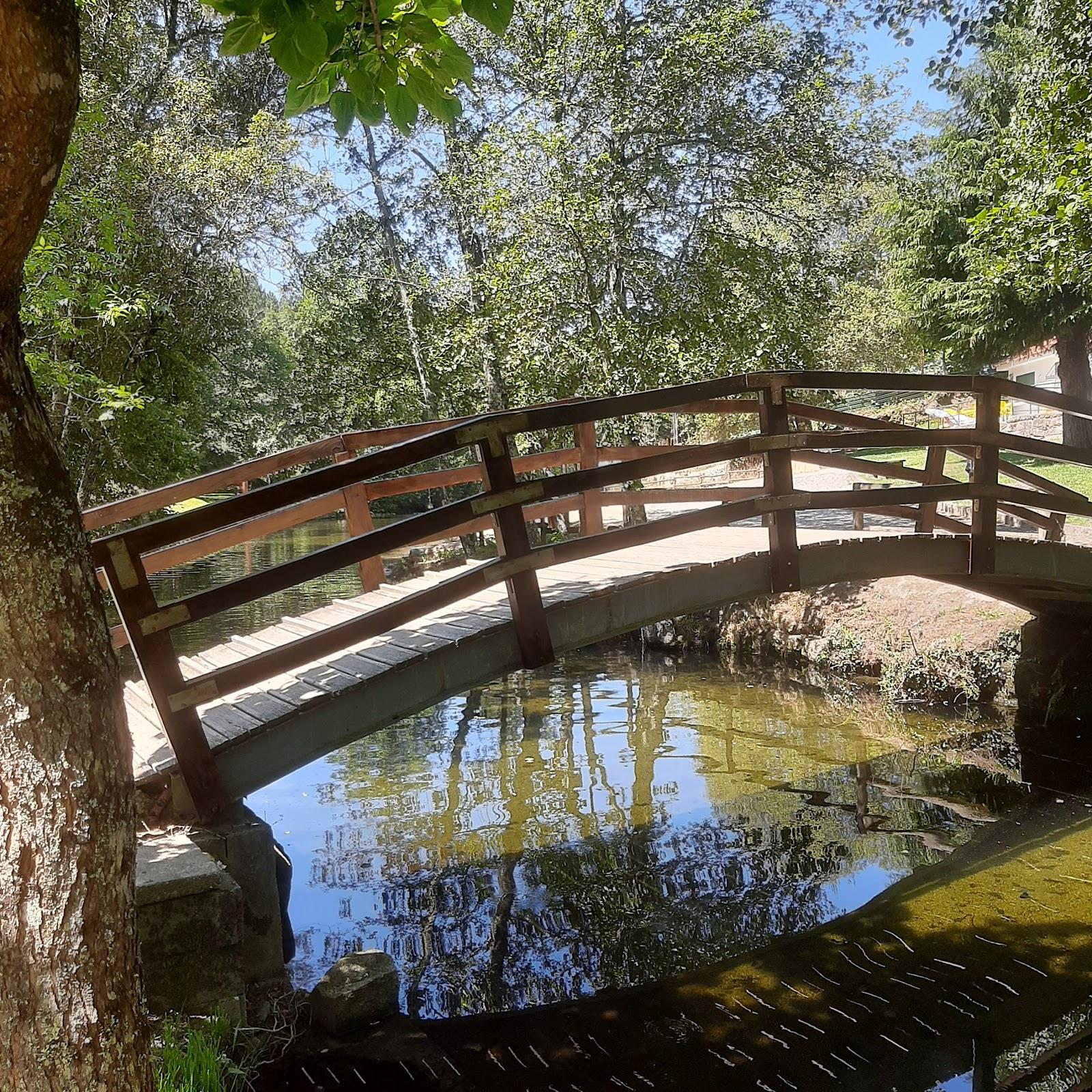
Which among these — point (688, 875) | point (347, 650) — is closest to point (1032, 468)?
point (688, 875)

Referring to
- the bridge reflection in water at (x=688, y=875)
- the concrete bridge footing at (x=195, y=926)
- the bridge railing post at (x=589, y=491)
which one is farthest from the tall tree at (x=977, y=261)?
the concrete bridge footing at (x=195, y=926)

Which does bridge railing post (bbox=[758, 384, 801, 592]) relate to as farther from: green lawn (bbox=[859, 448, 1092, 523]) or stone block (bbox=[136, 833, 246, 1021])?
green lawn (bbox=[859, 448, 1092, 523])

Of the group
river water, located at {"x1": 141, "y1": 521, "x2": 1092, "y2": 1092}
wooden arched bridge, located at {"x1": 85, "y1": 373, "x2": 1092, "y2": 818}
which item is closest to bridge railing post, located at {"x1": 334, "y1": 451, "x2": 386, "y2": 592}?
wooden arched bridge, located at {"x1": 85, "y1": 373, "x2": 1092, "y2": 818}

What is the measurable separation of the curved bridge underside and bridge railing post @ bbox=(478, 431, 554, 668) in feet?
0.33

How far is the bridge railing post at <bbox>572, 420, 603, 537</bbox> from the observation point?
8.41m

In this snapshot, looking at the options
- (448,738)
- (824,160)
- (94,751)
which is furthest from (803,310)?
(94,751)

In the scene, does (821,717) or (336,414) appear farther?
(336,414)

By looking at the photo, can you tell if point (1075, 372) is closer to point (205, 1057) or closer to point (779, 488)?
point (779, 488)

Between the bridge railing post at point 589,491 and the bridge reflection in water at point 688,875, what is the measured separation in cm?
224

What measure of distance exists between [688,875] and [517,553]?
2.61 meters

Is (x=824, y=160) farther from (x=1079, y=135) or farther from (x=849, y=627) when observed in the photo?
(x=849, y=627)

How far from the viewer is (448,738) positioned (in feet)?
34.8

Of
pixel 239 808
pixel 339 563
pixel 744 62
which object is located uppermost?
pixel 744 62

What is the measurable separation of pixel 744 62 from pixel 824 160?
71.7 inches
